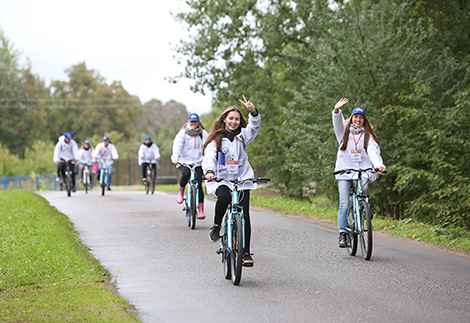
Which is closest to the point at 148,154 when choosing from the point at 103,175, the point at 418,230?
the point at 103,175

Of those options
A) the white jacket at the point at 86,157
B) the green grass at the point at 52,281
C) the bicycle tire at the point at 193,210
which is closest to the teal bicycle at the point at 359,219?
the green grass at the point at 52,281

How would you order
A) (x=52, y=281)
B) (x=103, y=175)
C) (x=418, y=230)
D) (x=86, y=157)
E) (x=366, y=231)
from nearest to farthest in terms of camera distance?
(x=52, y=281), (x=366, y=231), (x=418, y=230), (x=103, y=175), (x=86, y=157)

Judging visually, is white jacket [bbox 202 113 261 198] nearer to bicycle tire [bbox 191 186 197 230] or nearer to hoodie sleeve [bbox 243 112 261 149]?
hoodie sleeve [bbox 243 112 261 149]

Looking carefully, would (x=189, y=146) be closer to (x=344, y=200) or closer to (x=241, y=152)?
(x=344, y=200)

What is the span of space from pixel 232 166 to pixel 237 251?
1.12m

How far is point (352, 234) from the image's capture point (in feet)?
29.4

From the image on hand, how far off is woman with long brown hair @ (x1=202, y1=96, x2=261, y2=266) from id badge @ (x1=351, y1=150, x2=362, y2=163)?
1.97m

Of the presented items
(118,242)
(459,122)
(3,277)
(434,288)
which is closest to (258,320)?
(434,288)

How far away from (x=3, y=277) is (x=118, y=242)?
3.37m

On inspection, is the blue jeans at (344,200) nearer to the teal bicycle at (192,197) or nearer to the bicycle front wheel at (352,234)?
the bicycle front wheel at (352,234)

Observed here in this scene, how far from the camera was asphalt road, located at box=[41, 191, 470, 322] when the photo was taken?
5855mm

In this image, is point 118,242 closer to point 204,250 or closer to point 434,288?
point 204,250

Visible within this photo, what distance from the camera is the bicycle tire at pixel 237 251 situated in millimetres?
6836

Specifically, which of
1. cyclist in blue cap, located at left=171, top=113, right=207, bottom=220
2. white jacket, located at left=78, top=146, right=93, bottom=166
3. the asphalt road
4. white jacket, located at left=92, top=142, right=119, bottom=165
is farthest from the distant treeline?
the asphalt road
